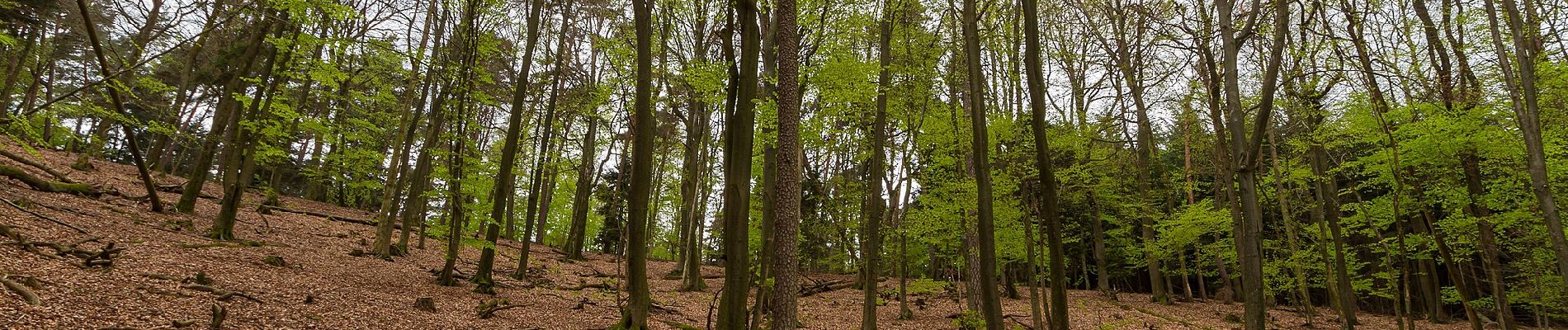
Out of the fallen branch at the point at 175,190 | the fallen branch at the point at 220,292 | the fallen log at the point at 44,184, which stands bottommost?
the fallen branch at the point at 220,292

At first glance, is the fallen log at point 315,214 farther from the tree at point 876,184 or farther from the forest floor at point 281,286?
the tree at point 876,184

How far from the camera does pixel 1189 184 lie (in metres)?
15.3

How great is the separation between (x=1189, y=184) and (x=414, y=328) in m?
16.4

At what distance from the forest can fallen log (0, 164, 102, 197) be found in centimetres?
5

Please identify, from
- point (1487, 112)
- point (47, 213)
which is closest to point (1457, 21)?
point (1487, 112)

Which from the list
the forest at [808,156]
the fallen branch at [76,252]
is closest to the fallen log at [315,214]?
the forest at [808,156]

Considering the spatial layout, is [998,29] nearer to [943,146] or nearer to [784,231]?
[943,146]

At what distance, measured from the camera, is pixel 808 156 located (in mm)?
21188

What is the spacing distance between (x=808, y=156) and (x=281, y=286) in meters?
15.1

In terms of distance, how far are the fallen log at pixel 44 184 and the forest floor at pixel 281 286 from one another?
0.19 m

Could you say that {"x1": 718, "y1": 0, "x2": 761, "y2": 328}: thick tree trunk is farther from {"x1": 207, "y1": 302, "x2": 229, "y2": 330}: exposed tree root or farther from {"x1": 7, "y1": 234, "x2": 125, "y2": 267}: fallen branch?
{"x1": 7, "y1": 234, "x2": 125, "y2": 267}: fallen branch

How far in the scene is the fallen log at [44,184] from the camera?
10.6 metres

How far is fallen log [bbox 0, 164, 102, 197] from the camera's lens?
10.6 meters

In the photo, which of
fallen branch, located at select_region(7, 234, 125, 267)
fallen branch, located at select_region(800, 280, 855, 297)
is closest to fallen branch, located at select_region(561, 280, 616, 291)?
fallen branch, located at select_region(800, 280, 855, 297)
